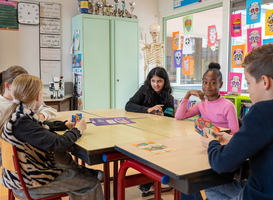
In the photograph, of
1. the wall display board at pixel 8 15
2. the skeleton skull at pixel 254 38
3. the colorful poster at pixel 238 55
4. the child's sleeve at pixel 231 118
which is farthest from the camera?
the wall display board at pixel 8 15

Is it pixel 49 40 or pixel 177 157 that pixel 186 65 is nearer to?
pixel 49 40

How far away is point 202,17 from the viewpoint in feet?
15.7

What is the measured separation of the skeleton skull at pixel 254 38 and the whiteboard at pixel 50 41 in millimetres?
3006

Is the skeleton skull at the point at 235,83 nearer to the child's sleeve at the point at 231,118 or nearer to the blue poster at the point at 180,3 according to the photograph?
the blue poster at the point at 180,3

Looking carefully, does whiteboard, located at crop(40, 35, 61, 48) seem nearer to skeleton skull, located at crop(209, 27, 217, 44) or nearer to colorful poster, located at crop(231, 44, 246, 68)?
skeleton skull, located at crop(209, 27, 217, 44)

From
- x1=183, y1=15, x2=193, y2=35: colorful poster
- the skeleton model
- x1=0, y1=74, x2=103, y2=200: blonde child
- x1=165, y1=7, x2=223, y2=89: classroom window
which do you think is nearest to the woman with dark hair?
x1=0, y1=74, x2=103, y2=200: blonde child

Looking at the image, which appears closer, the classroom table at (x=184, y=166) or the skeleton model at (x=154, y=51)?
the classroom table at (x=184, y=166)

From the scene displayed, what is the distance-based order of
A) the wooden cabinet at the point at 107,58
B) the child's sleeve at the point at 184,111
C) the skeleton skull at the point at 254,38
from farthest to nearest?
1. the wooden cabinet at the point at 107,58
2. the skeleton skull at the point at 254,38
3. the child's sleeve at the point at 184,111

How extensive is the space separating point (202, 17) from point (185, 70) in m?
0.95

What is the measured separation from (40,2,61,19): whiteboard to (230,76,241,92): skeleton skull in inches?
117

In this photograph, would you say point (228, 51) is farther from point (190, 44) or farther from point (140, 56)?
point (140, 56)

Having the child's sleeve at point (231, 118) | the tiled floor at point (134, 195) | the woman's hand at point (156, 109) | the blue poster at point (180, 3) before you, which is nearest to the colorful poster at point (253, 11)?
the blue poster at point (180, 3)

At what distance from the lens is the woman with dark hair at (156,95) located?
2.97m

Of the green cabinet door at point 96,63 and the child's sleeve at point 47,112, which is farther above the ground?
the green cabinet door at point 96,63
